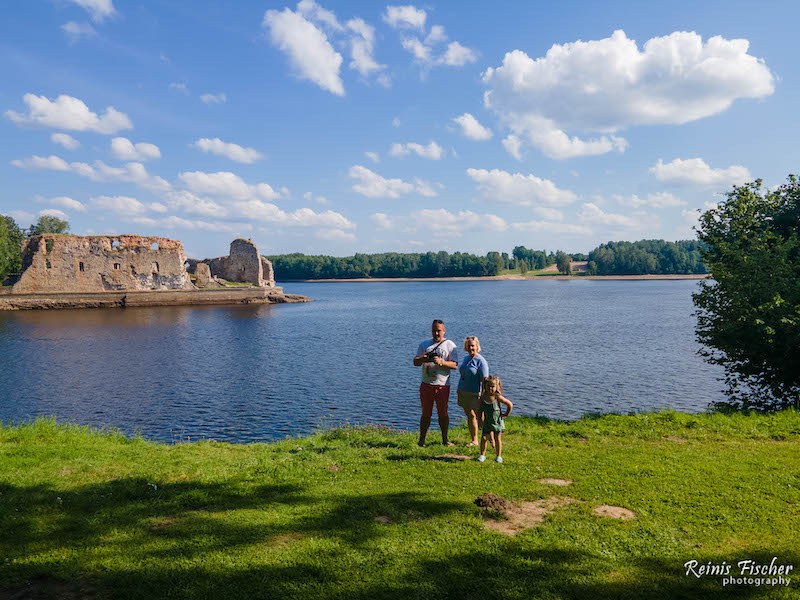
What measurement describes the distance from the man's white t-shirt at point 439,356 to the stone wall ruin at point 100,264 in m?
74.5

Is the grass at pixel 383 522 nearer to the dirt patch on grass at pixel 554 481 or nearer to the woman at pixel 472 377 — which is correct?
the dirt patch on grass at pixel 554 481

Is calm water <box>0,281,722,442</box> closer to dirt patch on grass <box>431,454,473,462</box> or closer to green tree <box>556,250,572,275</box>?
dirt patch on grass <box>431,454,473,462</box>

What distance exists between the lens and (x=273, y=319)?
2221 inches

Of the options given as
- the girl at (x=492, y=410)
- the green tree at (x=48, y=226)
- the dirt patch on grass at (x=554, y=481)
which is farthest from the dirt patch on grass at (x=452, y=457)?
the green tree at (x=48, y=226)

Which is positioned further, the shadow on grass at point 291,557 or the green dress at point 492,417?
the green dress at point 492,417

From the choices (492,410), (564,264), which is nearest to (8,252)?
(492,410)

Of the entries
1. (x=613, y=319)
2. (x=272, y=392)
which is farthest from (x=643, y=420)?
(x=613, y=319)

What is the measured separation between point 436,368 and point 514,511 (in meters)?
3.56

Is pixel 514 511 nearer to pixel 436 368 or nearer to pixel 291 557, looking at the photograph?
pixel 291 557

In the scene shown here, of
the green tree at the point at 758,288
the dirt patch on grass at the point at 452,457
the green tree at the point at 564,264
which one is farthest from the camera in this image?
the green tree at the point at 564,264

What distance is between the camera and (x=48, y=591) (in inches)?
193

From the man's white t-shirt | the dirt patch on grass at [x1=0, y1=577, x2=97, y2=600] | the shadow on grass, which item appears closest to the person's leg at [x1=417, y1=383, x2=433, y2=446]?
the man's white t-shirt

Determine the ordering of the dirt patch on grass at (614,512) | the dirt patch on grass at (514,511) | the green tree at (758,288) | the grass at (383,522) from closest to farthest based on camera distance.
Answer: the grass at (383,522)
the dirt patch on grass at (514,511)
the dirt patch on grass at (614,512)
the green tree at (758,288)

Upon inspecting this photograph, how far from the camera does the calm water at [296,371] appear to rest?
18859mm
